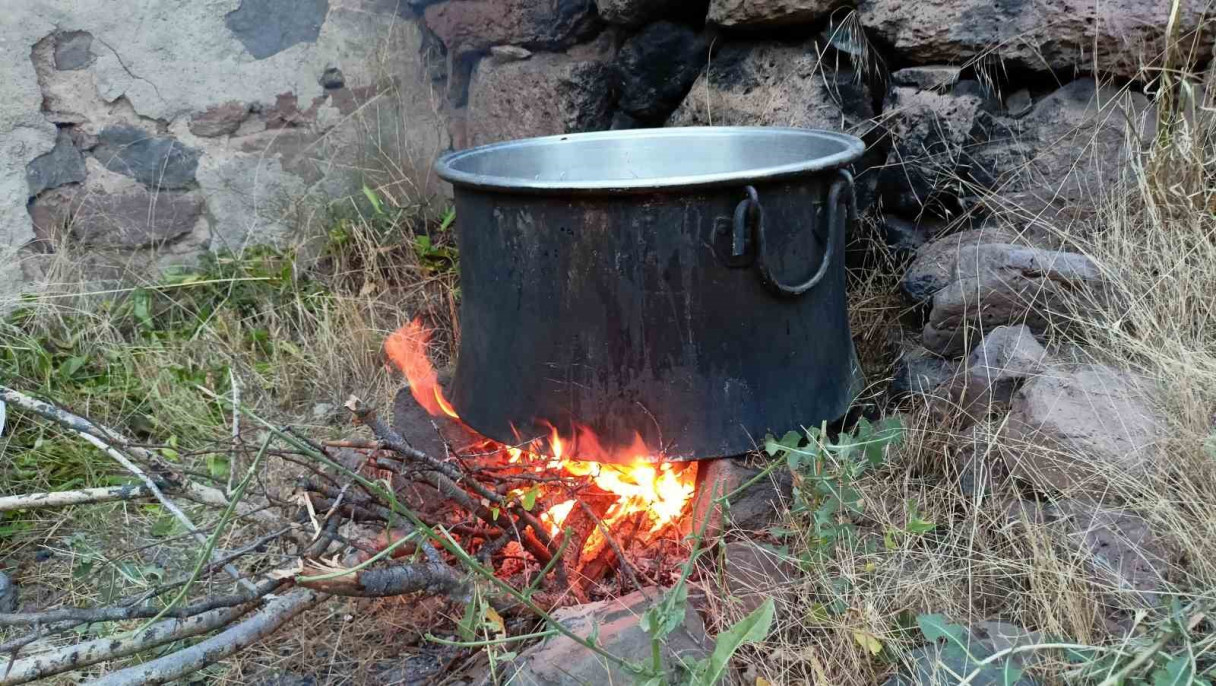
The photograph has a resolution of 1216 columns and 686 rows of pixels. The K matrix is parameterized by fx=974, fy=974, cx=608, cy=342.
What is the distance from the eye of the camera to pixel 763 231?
202 cm

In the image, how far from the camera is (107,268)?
11.2ft

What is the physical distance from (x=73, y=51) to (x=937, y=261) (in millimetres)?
2855

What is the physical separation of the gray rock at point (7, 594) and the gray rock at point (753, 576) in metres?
1.74

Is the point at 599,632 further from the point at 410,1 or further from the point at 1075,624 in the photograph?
the point at 410,1

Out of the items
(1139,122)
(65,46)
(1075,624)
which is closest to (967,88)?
(1139,122)

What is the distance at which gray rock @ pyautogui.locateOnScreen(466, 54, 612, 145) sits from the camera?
3348 mm

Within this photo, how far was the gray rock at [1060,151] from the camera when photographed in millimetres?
2430

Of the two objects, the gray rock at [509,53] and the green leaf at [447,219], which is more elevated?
the gray rock at [509,53]

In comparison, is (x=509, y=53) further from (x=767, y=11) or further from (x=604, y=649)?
(x=604, y=649)

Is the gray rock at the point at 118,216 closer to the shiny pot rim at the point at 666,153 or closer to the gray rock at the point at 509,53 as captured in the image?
the gray rock at the point at 509,53

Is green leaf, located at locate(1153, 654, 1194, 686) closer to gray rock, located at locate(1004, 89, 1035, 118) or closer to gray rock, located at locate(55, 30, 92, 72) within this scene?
gray rock, located at locate(1004, 89, 1035, 118)

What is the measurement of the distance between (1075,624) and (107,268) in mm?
3200

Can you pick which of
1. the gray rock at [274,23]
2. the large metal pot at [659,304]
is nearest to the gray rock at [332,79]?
the gray rock at [274,23]

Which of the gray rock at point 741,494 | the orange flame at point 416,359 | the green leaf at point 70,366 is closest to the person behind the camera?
the gray rock at point 741,494
